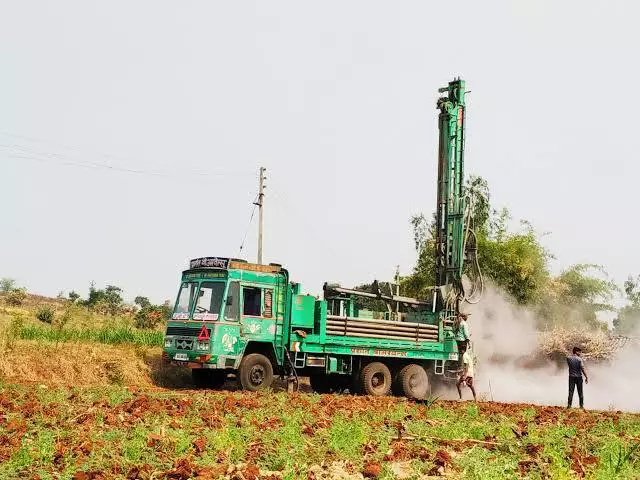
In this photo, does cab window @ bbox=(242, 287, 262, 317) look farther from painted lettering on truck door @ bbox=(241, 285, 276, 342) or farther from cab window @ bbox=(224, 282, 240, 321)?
cab window @ bbox=(224, 282, 240, 321)

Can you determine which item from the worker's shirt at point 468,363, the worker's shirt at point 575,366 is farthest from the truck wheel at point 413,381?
the worker's shirt at point 575,366

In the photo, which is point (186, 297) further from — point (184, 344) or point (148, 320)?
point (148, 320)

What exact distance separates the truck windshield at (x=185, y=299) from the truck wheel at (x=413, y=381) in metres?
5.70

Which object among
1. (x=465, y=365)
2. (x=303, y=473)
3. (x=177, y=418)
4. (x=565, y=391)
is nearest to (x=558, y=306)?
(x=565, y=391)

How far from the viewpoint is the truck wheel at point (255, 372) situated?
1681 centimetres

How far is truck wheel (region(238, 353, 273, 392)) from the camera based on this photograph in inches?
662

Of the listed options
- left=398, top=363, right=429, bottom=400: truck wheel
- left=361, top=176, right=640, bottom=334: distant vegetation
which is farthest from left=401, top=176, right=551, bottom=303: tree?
left=398, top=363, right=429, bottom=400: truck wheel

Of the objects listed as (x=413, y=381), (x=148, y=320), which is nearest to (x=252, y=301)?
(x=413, y=381)

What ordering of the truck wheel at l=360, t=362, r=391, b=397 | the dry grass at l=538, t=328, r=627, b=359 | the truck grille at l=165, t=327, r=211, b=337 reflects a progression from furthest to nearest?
the dry grass at l=538, t=328, r=627, b=359 < the truck wheel at l=360, t=362, r=391, b=397 < the truck grille at l=165, t=327, r=211, b=337

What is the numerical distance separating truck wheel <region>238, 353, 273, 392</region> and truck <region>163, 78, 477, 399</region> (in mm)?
23

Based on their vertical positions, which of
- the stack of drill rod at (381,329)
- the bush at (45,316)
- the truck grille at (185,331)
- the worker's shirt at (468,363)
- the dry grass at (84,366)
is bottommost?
the dry grass at (84,366)

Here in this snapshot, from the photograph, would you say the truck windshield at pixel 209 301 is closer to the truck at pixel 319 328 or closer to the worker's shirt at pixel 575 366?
the truck at pixel 319 328

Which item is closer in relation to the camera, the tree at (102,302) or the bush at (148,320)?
the bush at (148,320)

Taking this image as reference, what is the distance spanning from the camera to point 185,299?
57.2 feet
